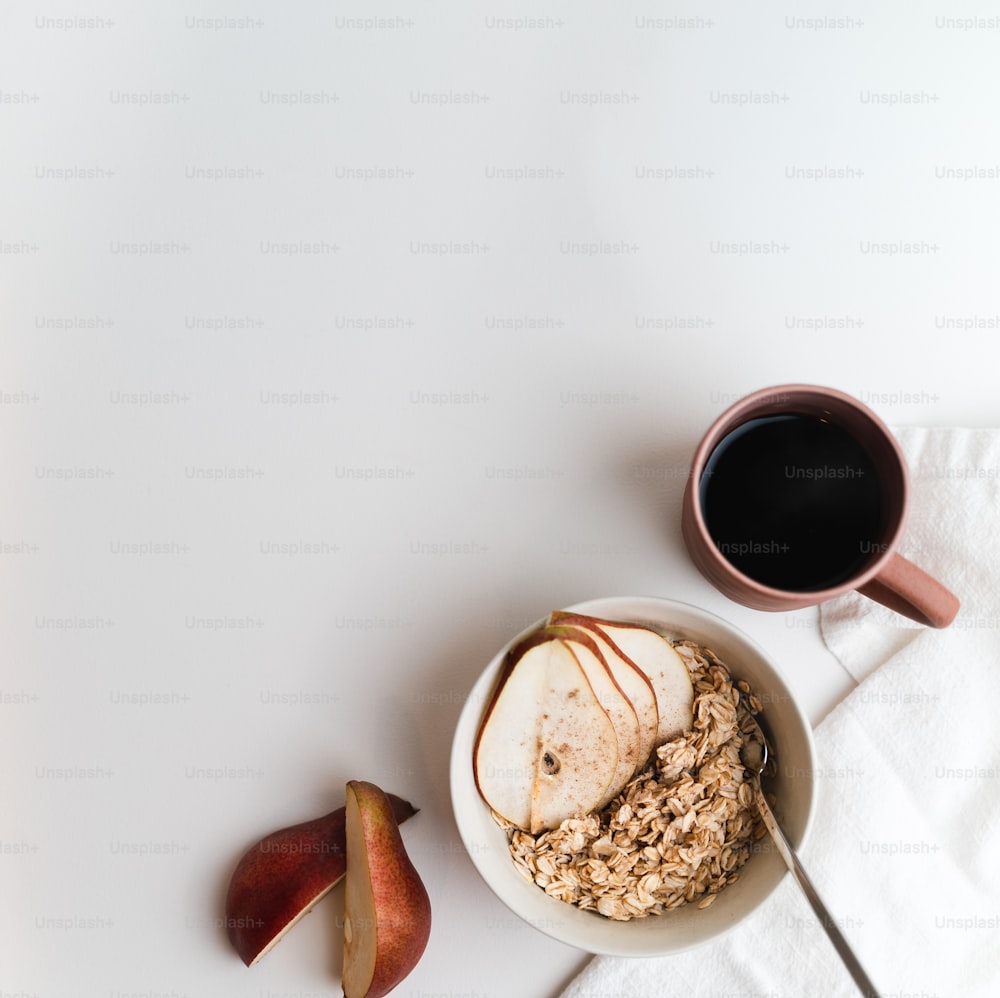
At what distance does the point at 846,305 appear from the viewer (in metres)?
0.84

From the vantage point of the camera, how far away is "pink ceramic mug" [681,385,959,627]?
0.69m

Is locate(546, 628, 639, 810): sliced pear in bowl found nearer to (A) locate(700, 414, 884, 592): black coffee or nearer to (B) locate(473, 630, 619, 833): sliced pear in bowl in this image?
(B) locate(473, 630, 619, 833): sliced pear in bowl

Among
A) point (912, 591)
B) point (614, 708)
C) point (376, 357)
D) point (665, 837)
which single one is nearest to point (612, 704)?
point (614, 708)

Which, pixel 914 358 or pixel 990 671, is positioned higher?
pixel 914 358

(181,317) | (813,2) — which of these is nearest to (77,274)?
(181,317)

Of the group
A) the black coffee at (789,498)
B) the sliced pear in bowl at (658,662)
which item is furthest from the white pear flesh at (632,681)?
the black coffee at (789,498)

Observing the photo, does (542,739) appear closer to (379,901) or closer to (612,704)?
(612,704)

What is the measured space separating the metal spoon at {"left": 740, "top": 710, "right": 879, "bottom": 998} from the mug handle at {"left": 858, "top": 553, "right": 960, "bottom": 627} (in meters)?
0.14

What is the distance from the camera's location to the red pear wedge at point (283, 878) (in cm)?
77

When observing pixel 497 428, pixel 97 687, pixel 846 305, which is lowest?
pixel 97 687

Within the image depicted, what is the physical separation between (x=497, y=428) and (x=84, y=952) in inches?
22.4

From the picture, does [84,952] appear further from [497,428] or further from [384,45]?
[384,45]

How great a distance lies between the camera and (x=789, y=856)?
2.31 ft

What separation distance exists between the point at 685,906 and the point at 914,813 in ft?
0.73
